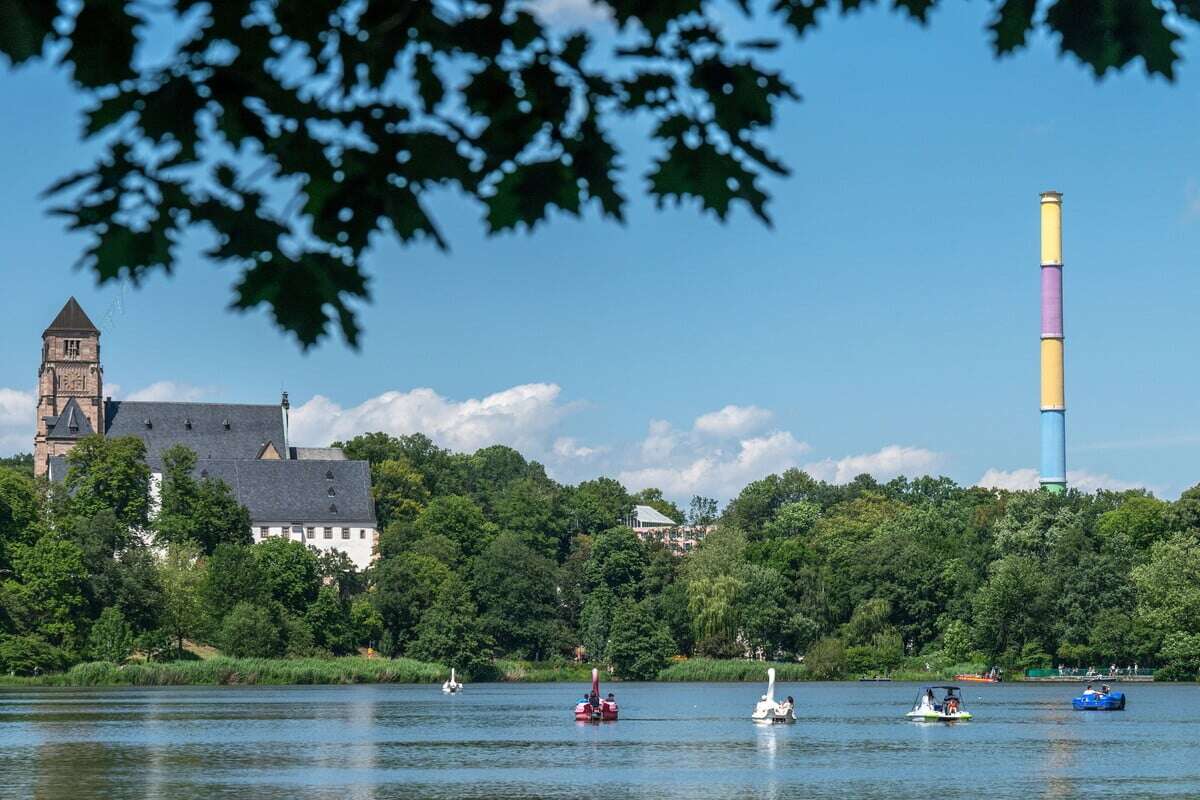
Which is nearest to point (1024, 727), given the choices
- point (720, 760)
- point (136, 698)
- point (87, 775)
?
point (720, 760)

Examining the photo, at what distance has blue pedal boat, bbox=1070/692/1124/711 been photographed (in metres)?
79.1

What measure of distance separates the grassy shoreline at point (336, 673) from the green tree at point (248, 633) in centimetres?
112

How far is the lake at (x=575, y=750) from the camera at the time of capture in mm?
43031

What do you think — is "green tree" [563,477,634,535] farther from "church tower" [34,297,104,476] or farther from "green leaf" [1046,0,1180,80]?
"green leaf" [1046,0,1180,80]

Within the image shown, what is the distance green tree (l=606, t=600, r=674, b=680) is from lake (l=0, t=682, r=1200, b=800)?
66.1ft

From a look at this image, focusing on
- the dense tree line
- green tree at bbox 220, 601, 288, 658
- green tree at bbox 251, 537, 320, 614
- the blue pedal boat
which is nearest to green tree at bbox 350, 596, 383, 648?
the dense tree line

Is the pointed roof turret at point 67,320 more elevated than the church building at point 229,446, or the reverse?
the pointed roof turret at point 67,320

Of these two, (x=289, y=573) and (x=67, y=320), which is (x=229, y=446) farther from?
(x=289, y=573)

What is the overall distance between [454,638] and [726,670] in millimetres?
16138

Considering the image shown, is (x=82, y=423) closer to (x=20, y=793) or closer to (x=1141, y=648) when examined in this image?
(x=1141, y=648)

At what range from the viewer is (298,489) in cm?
15012

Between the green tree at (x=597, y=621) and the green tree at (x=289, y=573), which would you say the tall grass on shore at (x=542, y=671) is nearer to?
the green tree at (x=597, y=621)

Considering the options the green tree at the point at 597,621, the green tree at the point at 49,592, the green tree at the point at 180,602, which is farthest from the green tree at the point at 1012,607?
the green tree at the point at 49,592

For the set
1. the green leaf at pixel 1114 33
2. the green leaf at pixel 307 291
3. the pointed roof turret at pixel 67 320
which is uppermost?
the pointed roof turret at pixel 67 320
